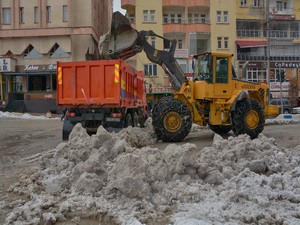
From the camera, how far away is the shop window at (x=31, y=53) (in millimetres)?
43250

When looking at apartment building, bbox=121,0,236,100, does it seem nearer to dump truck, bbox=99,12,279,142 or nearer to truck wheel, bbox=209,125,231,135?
truck wheel, bbox=209,125,231,135

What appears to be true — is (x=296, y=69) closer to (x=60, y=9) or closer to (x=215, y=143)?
(x=60, y=9)

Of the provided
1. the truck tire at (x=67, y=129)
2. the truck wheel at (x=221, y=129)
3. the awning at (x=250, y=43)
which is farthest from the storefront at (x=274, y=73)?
the truck tire at (x=67, y=129)

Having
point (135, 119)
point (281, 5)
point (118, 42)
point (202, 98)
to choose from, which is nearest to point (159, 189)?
point (202, 98)

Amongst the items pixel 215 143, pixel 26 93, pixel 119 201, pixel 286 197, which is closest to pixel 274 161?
pixel 215 143

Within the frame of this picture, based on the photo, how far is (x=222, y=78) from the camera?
491 inches

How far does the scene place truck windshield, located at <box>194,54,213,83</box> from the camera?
12.4 m

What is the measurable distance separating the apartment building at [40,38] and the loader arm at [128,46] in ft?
98.0

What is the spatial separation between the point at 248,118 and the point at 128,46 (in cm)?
441

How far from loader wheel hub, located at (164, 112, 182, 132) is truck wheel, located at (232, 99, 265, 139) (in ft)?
5.60

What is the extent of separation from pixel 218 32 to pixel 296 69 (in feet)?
33.1

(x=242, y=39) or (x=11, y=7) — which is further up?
(x=11, y=7)

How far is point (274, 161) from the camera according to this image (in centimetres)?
750

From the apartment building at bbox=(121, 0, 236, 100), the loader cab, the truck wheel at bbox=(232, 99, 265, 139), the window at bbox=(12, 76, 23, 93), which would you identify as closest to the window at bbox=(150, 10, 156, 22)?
→ the apartment building at bbox=(121, 0, 236, 100)
